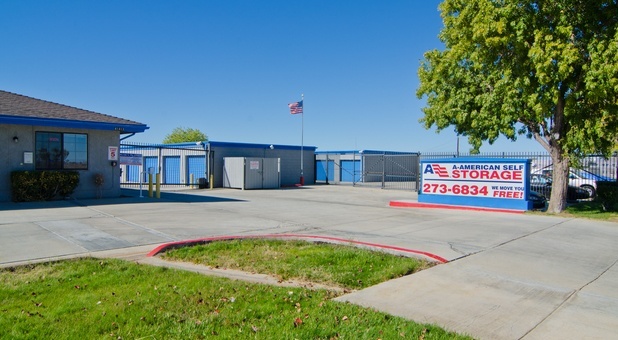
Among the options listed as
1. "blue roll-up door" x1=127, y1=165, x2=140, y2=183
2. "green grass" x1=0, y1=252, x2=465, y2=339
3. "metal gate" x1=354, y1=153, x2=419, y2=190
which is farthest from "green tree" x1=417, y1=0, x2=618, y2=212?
"blue roll-up door" x1=127, y1=165, x2=140, y2=183

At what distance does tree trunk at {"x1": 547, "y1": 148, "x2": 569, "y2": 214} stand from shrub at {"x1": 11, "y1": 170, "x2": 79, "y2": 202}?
1796cm

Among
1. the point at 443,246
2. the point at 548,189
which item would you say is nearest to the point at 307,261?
the point at 443,246

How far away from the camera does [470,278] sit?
21.3 feet

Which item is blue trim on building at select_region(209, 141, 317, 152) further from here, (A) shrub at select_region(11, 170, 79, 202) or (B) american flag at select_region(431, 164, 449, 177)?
(B) american flag at select_region(431, 164, 449, 177)

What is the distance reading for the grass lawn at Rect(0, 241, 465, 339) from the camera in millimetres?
4273

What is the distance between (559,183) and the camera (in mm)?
15680

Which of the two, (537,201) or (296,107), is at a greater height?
(296,107)

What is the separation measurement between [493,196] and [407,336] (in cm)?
1364

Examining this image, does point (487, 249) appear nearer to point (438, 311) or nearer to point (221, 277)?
point (438, 311)

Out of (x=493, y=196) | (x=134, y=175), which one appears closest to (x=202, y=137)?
(x=134, y=175)

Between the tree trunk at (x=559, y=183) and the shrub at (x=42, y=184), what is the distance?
707 inches

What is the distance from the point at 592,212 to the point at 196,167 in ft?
79.6

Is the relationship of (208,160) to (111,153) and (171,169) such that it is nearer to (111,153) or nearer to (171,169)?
(171,169)

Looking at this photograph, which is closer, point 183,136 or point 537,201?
point 537,201
